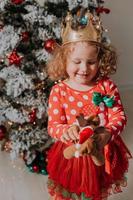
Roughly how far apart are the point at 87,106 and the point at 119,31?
1.33 m

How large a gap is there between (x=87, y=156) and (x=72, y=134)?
12 centimetres

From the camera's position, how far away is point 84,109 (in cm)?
119

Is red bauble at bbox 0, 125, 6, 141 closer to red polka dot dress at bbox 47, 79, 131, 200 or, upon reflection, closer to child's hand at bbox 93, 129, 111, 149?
red polka dot dress at bbox 47, 79, 131, 200

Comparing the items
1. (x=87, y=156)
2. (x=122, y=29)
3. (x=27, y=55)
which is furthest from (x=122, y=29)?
(x=87, y=156)

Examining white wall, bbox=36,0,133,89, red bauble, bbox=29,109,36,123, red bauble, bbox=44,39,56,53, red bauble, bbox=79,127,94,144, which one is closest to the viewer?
red bauble, bbox=79,127,94,144

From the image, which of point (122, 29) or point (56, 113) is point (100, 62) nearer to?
point (56, 113)

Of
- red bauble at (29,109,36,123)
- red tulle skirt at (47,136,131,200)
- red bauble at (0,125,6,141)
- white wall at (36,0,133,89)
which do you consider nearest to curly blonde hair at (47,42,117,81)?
red tulle skirt at (47,136,131,200)

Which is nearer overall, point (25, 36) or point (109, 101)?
point (109, 101)

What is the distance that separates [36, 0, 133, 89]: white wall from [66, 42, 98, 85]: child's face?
124cm

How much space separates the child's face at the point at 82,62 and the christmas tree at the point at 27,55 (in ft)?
1.08

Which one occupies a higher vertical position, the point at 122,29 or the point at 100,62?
the point at 122,29

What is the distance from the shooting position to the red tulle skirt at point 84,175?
1.18m

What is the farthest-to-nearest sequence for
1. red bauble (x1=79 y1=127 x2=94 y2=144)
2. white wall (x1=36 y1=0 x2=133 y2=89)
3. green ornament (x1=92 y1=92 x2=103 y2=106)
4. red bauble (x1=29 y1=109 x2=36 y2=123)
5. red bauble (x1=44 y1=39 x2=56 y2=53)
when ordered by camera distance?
1. white wall (x1=36 y1=0 x2=133 y2=89)
2. red bauble (x1=29 y1=109 x2=36 y2=123)
3. red bauble (x1=44 y1=39 x2=56 y2=53)
4. green ornament (x1=92 y1=92 x2=103 y2=106)
5. red bauble (x1=79 y1=127 x2=94 y2=144)

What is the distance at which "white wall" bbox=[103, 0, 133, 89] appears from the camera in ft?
7.80
